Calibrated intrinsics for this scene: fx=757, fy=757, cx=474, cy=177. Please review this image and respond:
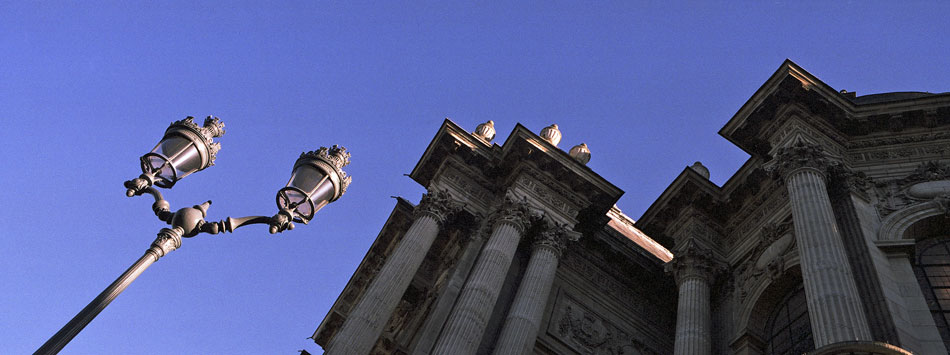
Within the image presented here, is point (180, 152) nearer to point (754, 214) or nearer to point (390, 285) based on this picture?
point (390, 285)

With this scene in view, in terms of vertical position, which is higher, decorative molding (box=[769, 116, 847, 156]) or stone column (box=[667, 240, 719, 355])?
decorative molding (box=[769, 116, 847, 156])

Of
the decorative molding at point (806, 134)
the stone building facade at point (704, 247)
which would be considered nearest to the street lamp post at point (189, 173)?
the stone building facade at point (704, 247)

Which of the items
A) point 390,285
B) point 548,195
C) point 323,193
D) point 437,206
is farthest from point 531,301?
point 323,193


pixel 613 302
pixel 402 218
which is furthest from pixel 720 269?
pixel 402 218

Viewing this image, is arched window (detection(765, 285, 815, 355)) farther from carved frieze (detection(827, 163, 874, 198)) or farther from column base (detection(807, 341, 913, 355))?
column base (detection(807, 341, 913, 355))

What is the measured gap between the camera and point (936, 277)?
15203 millimetres

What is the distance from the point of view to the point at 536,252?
19359 mm

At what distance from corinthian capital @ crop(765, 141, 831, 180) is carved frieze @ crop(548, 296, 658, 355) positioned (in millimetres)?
6140

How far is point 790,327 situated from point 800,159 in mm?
3760

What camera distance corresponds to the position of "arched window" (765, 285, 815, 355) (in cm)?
1623

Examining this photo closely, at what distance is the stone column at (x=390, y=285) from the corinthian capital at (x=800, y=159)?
8.25m

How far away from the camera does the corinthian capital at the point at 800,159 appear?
1662 cm

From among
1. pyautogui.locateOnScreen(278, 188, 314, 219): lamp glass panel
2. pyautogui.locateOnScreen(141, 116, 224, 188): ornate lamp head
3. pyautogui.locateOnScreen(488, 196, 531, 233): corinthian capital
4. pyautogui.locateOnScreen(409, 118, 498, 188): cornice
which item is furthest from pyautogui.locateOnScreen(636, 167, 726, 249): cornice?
pyautogui.locateOnScreen(141, 116, 224, 188): ornate lamp head

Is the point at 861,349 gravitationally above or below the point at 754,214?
below
